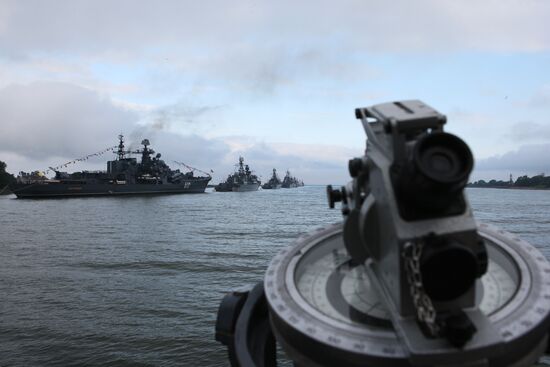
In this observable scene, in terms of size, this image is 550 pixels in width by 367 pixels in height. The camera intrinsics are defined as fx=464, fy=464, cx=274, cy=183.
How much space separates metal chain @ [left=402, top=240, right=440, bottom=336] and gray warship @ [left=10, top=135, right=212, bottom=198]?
86678mm

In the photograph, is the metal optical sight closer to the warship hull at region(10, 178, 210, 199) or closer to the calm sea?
the calm sea

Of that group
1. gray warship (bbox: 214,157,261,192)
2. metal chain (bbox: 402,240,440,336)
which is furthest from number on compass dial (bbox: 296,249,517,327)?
gray warship (bbox: 214,157,261,192)

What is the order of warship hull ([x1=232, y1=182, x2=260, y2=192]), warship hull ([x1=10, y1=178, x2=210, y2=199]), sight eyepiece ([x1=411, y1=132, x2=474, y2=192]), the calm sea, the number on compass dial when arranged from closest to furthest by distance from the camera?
sight eyepiece ([x1=411, y1=132, x2=474, y2=192]) → the number on compass dial → the calm sea → warship hull ([x1=10, y1=178, x2=210, y2=199]) → warship hull ([x1=232, y1=182, x2=260, y2=192])

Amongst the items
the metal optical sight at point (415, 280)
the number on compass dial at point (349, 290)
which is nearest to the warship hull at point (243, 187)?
the number on compass dial at point (349, 290)

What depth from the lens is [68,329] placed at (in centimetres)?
1040

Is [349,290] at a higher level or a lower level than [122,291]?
higher

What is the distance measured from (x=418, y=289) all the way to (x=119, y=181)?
9053cm

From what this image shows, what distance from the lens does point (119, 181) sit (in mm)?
87500

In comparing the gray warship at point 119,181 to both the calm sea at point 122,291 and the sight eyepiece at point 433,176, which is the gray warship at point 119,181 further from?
the sight eyepiece at point 433,176

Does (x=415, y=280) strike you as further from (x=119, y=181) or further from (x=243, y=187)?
(x=243, y=187)

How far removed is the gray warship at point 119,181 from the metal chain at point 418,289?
86678 mm

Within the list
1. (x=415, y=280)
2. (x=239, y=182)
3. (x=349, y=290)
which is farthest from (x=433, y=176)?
(x=239, y=182)

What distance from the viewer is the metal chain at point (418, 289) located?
2.07 meters

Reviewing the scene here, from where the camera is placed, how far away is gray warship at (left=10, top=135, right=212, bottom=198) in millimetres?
80750
